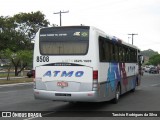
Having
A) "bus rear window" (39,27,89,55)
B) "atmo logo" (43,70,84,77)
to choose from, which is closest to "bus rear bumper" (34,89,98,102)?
"atmo logo" (43,70,84,77)

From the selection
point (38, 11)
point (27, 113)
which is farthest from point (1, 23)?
point (27, 113)

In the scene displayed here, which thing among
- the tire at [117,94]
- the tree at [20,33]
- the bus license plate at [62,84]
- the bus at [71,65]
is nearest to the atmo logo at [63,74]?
the bus at [71,65]

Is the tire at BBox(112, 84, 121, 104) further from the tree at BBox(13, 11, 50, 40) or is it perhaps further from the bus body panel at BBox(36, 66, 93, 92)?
the tree at BBox(13, 11, 50, 40)

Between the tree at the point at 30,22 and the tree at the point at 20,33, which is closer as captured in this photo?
the tree at the point at 20,33

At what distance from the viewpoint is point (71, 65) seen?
13.4 m

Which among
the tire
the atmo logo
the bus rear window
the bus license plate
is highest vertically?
the bus rear window

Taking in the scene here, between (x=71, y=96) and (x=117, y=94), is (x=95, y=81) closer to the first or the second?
(x=71, y=96)

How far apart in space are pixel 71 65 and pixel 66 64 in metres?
0.19

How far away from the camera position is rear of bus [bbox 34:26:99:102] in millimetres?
13117

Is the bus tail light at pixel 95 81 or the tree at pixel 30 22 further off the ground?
the tree at pixel 30 22

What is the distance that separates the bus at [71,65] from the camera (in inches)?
517

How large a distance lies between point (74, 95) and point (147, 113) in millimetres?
2632

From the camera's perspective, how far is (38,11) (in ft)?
208

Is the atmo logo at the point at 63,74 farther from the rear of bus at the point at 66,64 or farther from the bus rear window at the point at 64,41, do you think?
the bus rear window at the point at 64,41
